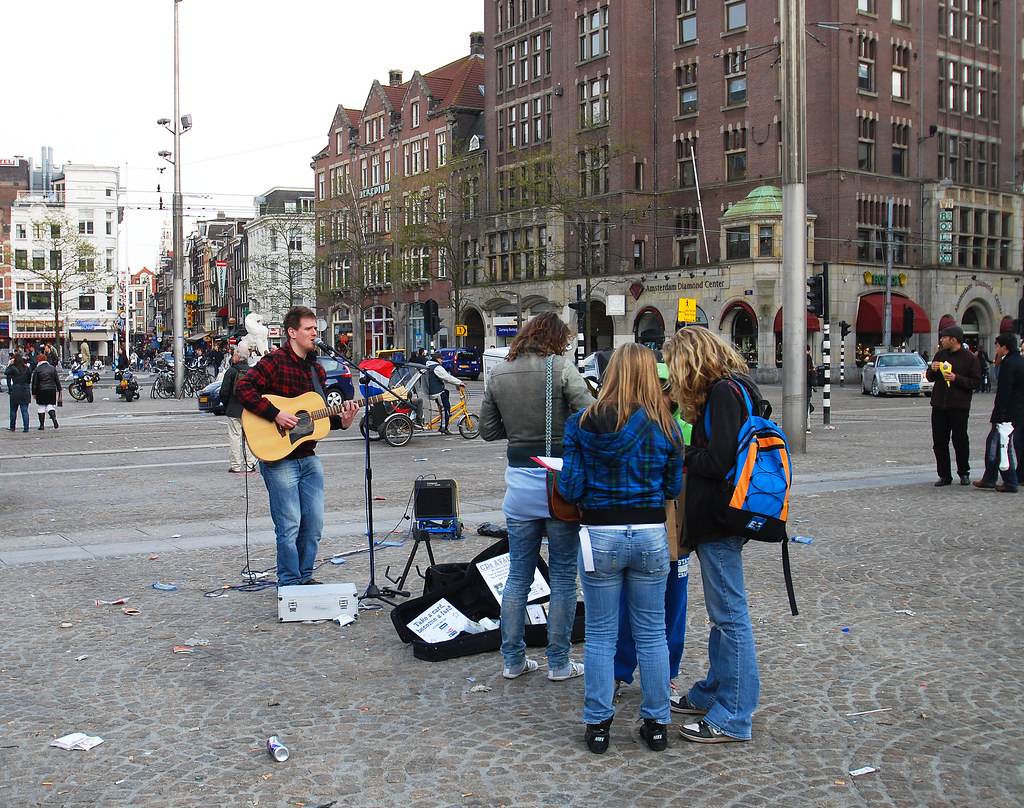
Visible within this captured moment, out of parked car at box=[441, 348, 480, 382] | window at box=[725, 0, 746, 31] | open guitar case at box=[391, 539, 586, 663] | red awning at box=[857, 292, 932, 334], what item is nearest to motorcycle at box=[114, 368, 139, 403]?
parked car at box=[441, 348, 480, 382]

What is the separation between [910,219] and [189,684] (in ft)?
159

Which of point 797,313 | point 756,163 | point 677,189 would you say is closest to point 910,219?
point 756,163

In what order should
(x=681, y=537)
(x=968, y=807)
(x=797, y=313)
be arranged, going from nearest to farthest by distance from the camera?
(x=968, y=807), (x=681, y=537), (x=797, y=313)

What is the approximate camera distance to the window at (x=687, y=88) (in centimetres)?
5050

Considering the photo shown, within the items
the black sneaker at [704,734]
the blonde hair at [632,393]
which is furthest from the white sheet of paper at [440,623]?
the blonde hair at [632,393]

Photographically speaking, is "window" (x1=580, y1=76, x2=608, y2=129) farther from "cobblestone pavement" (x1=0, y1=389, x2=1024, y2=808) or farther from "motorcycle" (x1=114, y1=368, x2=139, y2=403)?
"cobblestone pavement" (x1=0, y1=389, x2=1024, y2=808)

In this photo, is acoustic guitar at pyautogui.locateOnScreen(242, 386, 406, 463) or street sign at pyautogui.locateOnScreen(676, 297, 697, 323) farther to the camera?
street sign at pyautogui.locateOnScreen(676, 297, 697, 323)

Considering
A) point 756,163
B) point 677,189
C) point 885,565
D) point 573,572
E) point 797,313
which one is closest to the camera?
point 573,572

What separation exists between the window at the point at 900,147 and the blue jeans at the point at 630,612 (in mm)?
47767

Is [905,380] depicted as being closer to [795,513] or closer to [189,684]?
[795,513]

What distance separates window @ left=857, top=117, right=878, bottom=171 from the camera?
45562mm

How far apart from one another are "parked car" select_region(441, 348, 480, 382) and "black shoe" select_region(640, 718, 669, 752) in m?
46.1

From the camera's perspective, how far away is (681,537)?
460 centimetres

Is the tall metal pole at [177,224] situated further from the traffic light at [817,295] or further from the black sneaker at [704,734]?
the black sneaker at [704,734]
